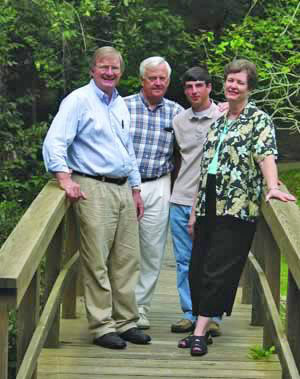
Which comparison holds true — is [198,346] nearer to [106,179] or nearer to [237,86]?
[106,179]

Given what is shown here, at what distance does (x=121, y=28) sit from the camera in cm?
1441

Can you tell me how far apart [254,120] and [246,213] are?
47 centimetres

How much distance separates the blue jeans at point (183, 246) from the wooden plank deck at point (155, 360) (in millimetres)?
217

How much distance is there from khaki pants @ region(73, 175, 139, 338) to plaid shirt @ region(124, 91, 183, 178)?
0.43 metres

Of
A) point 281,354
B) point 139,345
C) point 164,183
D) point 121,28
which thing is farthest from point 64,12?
A: point 281,354

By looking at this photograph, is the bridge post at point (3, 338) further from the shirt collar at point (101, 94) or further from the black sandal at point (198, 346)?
the shirt collar at point (101, 94)

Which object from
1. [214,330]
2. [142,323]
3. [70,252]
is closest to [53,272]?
[70,252]

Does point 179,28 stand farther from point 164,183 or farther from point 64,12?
point 164,183

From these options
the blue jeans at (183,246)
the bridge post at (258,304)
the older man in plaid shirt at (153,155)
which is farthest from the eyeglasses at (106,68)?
the bridge post at (258,304)

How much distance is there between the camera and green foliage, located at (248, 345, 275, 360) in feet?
17.9

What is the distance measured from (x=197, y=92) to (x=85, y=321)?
5.20 ft

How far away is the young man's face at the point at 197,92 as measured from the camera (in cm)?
586

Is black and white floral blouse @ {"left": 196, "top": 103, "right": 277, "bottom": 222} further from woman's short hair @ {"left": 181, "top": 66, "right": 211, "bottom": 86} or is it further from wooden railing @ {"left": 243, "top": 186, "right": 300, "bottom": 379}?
woman's short hair @ {"left": 181, "top": 66, "right": 211, "bottom": 86}

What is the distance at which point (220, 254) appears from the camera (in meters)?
5.38
